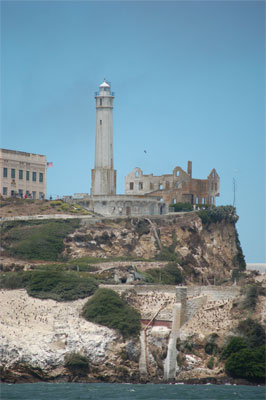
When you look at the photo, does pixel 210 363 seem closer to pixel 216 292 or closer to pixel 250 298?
pixel 250 298

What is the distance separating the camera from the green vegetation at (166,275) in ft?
339

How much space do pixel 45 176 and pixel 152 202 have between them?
14.1m

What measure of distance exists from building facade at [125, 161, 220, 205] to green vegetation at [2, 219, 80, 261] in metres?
17.0

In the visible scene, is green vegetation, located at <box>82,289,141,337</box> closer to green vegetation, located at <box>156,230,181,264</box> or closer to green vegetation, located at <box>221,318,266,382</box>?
green vegetation, located at <box>221,318,266,382</box>

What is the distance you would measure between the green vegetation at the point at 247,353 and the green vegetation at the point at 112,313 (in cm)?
788

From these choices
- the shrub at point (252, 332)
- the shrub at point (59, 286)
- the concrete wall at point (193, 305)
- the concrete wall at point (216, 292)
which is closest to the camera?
the shrub at point (252, 332)

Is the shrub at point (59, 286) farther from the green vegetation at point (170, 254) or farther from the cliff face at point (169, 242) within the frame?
the green vegetation at point (170, 254)

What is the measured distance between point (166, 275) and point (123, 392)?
3327 cm

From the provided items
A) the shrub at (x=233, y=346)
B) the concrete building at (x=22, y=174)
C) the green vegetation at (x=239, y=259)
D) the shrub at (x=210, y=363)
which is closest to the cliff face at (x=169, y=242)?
the green vegetation at (x=239, y=259)

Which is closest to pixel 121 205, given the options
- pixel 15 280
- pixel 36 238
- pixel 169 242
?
pixel 169 242

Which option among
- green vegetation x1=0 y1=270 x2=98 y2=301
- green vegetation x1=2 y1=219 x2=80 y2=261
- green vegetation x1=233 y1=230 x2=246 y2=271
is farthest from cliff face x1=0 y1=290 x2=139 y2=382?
green vegetation x1=233 y1=230 x2=246 y2=271

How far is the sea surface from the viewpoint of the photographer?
71.7 m

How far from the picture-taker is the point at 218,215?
A: 420ft

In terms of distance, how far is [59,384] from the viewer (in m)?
78.0
